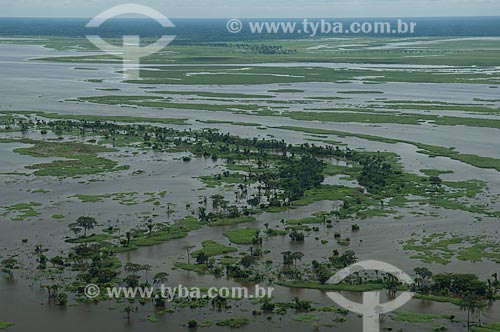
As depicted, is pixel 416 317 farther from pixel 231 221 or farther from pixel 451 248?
pixel 231 221

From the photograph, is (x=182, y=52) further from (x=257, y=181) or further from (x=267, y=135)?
(x=257, y=181)

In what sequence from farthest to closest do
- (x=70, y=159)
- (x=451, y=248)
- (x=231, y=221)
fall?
(x=70, y=159), (x=231, y=221), (x=451, y=248)

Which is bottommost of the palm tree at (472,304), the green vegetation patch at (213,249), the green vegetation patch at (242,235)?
the palm tree at (472,304)

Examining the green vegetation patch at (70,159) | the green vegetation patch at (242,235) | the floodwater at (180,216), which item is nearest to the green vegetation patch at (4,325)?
the floodwater at (180,216)

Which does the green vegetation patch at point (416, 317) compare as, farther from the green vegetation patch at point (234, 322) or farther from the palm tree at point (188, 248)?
the palm tree at point (188, 248)

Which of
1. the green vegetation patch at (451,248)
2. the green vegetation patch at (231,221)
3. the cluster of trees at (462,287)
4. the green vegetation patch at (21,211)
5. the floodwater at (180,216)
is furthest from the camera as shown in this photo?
the green vegetation patch at (21,211)

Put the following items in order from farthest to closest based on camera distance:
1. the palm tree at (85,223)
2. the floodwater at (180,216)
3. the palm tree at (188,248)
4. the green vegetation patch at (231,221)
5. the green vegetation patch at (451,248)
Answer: the green vegetation patch at (231,221) < the palm tree at (85,223) < the palm tree at (188,248) < the green vegetation patch at (451,248) < the floodwater at (180,216)

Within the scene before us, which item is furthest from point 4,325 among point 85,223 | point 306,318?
point 306,318

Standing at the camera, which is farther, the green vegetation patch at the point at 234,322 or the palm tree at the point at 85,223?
the palm tree at the point at 85,223

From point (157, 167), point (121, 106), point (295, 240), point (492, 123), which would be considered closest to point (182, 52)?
point (121, 106)

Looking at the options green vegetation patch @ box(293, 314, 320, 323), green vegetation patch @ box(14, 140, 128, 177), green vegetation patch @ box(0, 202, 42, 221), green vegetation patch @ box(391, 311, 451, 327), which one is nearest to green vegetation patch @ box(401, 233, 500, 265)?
green vegetation patch @ box(391, 311, 451, 327)

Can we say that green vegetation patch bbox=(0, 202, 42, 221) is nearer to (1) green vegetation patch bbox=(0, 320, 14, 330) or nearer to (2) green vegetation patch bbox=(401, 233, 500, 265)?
(1) green vegetation patch bbox=(0, 320, 14, 330)
